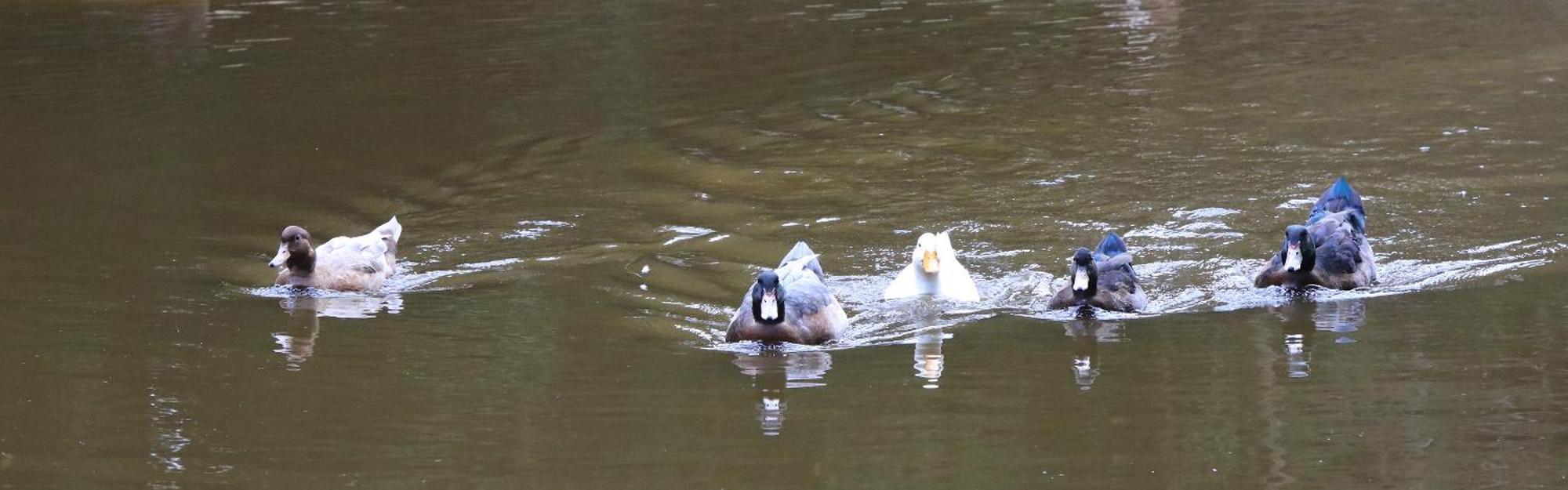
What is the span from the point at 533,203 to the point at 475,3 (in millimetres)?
17420

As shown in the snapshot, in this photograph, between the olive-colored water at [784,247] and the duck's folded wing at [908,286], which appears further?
the duck's folded wing at [908,286]

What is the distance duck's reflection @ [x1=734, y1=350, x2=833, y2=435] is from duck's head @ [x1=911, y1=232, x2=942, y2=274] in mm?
1744

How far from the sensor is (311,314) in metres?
12.7

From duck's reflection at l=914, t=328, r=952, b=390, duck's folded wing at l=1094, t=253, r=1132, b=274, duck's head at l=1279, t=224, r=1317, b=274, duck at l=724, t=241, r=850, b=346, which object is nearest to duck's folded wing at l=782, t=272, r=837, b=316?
Result: duck at l=724, t=241, r=850, b=346

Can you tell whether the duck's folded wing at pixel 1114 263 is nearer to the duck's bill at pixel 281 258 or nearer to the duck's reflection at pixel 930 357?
the duck's reflection at pixel 930 357

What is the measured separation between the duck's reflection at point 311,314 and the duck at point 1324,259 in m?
5.93

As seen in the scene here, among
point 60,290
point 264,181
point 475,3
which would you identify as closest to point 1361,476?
point 60,290

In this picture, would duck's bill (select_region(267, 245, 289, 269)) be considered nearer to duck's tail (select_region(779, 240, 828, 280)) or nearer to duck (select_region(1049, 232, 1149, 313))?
duck's tail (select_region(779, 240, 828, 280))

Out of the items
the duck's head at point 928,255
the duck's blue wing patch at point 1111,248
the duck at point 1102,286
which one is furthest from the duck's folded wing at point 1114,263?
the duck's head at point 928,255

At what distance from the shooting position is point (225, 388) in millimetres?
10250

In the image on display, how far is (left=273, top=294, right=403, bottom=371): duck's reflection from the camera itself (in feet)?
37.1

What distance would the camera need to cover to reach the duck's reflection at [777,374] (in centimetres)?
966

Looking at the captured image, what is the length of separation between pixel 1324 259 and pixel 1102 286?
5.34 feet

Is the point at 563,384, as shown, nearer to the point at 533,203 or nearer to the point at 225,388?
the point at 225,388
